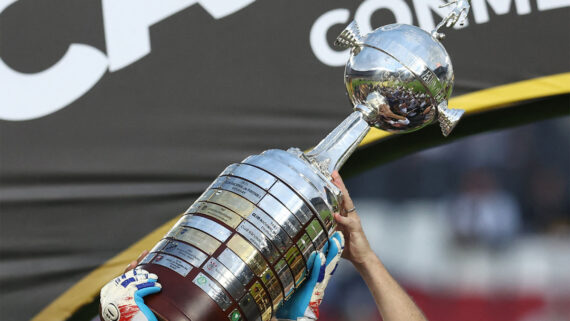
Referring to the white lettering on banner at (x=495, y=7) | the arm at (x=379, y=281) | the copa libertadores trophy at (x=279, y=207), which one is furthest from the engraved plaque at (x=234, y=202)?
the white lettering on banner at (x=495, y=7)

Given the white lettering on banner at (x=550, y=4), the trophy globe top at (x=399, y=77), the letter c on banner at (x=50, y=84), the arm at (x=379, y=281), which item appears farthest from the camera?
the white lettering on banner at (x=550, y=4)

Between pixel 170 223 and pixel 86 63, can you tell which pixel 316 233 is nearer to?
pixel 170 223

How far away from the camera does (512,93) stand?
5.88 feet

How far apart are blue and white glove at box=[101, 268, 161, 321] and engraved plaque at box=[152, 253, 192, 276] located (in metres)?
0.02

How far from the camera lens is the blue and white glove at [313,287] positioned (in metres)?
0.92

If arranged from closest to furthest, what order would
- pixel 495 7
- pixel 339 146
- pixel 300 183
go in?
1. pixel 300 183
2. pixel 339 146
3. pixel 495 7

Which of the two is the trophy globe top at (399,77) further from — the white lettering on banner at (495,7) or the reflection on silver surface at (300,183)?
the white lettering on banner at (495,7)

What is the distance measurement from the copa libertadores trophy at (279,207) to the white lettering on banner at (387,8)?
0.64 metres

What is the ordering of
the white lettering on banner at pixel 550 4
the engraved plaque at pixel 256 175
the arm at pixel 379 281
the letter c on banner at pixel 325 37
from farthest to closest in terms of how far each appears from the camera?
the white lettering on banner at pixel 550 4 → the letter c on banner at pixel 325 37 → the arm at pixel 379 281 → the engraved plaque at pixel 256 175

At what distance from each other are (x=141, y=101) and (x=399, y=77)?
78 cm

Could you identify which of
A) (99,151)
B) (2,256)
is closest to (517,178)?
(99,151)

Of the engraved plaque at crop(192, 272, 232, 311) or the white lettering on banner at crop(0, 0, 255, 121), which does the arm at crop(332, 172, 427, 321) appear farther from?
the white lettering on banner at crop(0, 0, 255, 121)

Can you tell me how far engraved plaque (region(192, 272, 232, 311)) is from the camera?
2.65ft

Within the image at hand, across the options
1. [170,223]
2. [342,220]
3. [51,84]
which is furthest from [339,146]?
[51,84]
